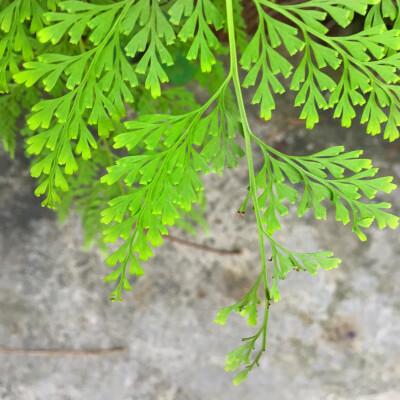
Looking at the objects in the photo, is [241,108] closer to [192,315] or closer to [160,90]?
[160,90]

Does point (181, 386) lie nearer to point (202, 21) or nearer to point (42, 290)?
point (42, 290)

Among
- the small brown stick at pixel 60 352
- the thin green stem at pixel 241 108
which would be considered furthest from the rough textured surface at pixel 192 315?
the thin green stem at pixel 241 108

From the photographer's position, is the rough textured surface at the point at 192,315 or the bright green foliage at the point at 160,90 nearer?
the bright green foliage at the point at 160,90

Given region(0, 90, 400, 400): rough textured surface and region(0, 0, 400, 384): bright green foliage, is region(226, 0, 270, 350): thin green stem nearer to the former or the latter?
region(0, 0, 400, 384): bright green foliage

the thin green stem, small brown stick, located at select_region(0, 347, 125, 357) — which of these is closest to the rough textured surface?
small brown stick, located at select_region(0, 347, 125, 357)

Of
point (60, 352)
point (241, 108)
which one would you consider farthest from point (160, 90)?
point (60, 352)

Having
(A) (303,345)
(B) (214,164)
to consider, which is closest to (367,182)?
(B) (214,164)

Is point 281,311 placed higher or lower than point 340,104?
lower

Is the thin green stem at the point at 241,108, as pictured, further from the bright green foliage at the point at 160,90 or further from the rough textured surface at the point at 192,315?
the rough textured surface at the point at 192,315
